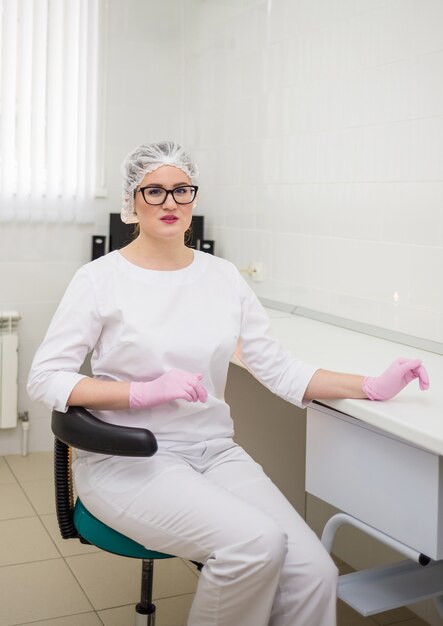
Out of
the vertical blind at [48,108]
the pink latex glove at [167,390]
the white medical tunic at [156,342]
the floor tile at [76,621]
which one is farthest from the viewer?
A: the vertical blind at [48,108]

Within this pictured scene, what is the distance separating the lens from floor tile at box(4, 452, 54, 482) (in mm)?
3691

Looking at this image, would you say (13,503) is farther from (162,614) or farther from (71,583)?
(162,614)

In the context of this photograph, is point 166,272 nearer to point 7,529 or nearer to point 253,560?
point 253,560

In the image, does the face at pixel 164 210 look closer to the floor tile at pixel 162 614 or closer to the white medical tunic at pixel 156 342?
the white medical tunic at pixel 156 342

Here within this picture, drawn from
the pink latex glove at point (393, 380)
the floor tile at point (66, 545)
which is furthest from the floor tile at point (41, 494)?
the pink latex glove at point (393, 380)

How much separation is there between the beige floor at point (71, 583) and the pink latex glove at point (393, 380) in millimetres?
1003

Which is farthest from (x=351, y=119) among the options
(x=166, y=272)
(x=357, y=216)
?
(x=166, y=272)

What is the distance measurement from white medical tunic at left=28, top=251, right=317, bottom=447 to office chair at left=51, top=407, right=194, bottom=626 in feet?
0.24

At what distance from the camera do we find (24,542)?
2973 millimetres

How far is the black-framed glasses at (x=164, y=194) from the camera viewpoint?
2.05m

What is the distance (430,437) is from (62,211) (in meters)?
2.78

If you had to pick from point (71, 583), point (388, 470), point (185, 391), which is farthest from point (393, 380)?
point (71, 583)

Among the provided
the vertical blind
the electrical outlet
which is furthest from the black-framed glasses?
the vertical blind

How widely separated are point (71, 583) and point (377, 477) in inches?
52.1
